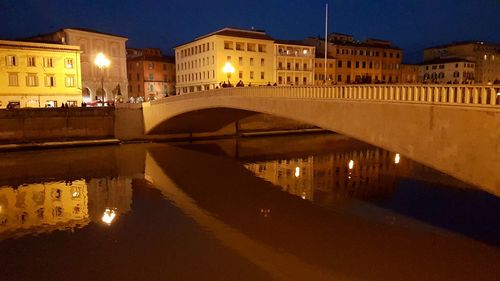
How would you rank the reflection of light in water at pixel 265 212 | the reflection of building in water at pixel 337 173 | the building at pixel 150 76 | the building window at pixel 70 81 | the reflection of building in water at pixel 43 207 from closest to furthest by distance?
the reflection of building in water at pixel 43 207 < the reflection of light in water at pixel 265 212 < the reflection of building in water at pixel 337 173 < the building window at pixel 70 81 < the building at pixel 150 76

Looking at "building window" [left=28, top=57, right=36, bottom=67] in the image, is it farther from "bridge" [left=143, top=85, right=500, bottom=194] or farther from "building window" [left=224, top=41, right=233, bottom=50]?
"bridge" [left=143, top=85, right=500, bottom=194]

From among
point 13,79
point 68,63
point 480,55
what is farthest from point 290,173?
point 480,55

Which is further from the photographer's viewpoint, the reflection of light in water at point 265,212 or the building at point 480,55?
the building at point 480,55

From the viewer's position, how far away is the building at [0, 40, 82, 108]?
35.6 meters

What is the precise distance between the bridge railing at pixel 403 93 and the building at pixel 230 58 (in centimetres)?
2887

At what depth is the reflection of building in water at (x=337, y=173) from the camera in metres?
17.8

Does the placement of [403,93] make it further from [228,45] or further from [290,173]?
[228,45]

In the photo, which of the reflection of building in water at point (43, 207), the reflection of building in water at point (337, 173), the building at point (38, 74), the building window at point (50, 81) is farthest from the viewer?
the building window at point (50, 81)

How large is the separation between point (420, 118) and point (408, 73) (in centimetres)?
5818

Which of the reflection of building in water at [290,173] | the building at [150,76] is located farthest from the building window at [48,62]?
the reflection of building in water at [290,173]

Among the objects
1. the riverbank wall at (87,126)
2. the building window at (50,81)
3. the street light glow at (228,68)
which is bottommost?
the riverbank wall at (87,126)

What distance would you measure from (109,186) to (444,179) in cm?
1617

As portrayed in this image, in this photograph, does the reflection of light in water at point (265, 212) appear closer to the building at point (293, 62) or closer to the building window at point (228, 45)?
the building window at point (228, 45)

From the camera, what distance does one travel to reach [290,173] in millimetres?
22219
